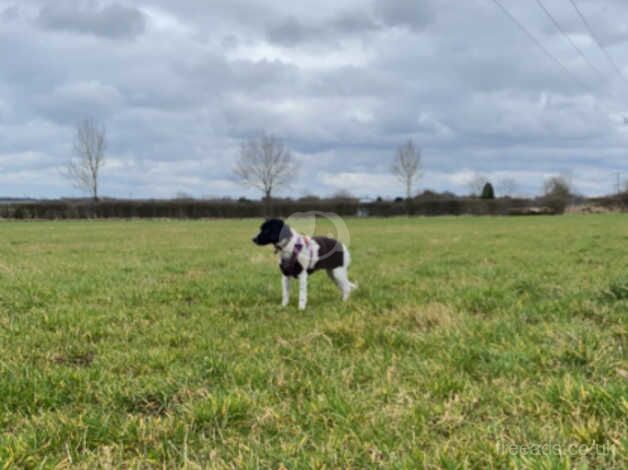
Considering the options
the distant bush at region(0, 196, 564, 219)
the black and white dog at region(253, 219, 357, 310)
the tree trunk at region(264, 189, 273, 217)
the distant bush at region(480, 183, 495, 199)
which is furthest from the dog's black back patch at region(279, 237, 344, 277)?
the distant bush at region(480, 183, 495, 199)

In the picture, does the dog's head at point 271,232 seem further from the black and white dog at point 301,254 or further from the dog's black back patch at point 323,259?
the dog's black back patch at point 323,259

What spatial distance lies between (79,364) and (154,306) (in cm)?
212

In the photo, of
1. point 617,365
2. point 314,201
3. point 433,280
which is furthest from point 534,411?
point 314,201

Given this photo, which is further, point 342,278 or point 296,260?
point 342,278

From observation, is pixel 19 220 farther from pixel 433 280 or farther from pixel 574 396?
pixel 574 396

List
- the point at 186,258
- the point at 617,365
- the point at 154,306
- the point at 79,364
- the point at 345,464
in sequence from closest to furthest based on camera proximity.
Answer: the point at 345,464
the point at 617,365
the point at 79,364
the point at 154,306
the point at 186,258

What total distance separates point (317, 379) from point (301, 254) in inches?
108

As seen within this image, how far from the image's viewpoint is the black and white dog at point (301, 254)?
5656mm

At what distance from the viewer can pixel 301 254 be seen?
5824mm

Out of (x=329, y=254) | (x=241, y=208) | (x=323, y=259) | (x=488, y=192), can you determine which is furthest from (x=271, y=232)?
(x=488, y=192)

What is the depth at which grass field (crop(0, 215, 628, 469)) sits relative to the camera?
7.52 ft

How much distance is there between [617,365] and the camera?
3.21m

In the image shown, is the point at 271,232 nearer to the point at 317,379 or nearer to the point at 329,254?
the point at 329,254

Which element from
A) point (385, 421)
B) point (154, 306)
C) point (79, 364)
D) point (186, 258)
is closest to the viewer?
point (385, 421)
